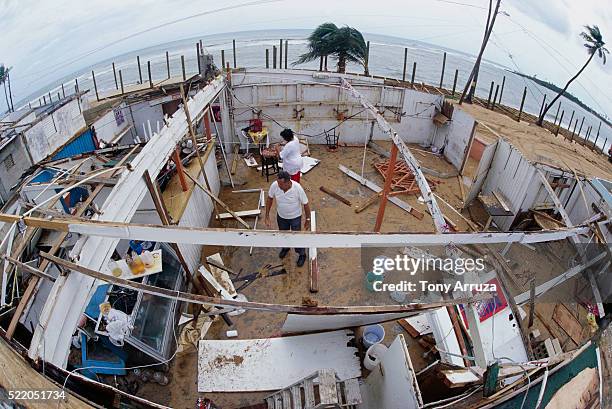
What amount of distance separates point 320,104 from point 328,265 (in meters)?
7.22

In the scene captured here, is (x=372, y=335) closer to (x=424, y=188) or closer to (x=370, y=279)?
(x=370, y=279)

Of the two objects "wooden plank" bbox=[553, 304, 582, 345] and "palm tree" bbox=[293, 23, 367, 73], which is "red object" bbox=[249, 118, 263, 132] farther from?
"palm tree" bbox=[293, 23, 367, 73]

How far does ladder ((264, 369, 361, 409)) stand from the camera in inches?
141

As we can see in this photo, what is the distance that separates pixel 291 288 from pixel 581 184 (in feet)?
24.2

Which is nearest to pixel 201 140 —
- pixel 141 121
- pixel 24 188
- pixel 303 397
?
pixel 24 188

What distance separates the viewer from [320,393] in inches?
140

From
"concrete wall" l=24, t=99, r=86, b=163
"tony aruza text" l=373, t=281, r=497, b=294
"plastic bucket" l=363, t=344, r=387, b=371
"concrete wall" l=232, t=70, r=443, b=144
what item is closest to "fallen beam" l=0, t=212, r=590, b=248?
"plastic bucket" l=363, t=344, r=387, b=371

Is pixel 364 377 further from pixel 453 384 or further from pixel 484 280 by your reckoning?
pixel 484 280

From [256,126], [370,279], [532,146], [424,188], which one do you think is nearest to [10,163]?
[256,126]

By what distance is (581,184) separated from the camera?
8328 mm

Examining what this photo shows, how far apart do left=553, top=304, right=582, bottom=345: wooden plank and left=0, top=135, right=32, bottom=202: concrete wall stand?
13116mm

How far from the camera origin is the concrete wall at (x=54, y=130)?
9.91 m

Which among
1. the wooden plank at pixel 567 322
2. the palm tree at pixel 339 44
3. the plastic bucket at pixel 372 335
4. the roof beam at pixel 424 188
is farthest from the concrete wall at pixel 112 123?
the palm tree at pixel 339 44

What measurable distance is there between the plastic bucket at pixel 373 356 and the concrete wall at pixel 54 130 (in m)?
10.6
